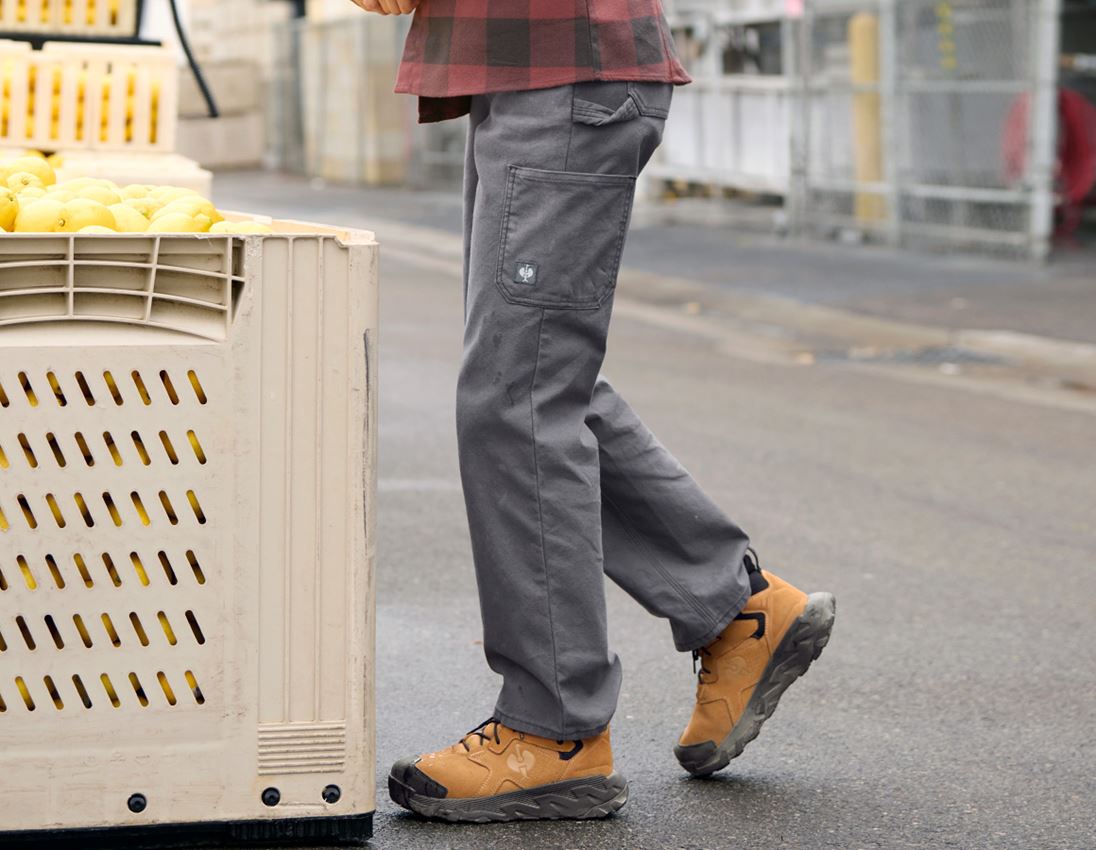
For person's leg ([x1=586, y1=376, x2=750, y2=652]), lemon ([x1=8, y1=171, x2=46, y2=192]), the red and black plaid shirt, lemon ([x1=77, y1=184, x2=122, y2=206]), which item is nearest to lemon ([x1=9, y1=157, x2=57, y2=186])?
lemon ([x1=8, y1=171, x2=46, y2=192])

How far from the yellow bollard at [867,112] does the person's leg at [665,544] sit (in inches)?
470

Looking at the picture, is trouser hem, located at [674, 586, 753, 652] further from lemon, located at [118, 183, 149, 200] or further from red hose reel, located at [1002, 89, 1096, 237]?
red hose reel, located at [1002, 89, 1096, 237]

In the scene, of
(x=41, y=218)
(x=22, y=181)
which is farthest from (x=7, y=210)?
(x=22, y=181)

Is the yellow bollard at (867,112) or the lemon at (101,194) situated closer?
the lemon at (101,194)

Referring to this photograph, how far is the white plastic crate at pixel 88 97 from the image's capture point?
658 centimetres

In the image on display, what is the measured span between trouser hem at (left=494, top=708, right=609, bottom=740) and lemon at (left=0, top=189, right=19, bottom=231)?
1056mm

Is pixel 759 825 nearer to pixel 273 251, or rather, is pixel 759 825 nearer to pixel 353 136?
pixel 273 251

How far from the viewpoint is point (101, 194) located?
295cm

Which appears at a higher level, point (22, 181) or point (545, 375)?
point (22, 181)

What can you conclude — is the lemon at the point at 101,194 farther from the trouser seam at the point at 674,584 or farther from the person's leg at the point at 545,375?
the trouser seam at the point at 674,584

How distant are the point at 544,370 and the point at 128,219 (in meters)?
0.66

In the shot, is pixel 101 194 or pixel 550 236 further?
pixel 101 194

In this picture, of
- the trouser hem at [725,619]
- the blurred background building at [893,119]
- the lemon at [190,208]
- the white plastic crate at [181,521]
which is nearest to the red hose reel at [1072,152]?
the blurred background building at [893,119]

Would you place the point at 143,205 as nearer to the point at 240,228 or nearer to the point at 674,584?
the point at 240,228
